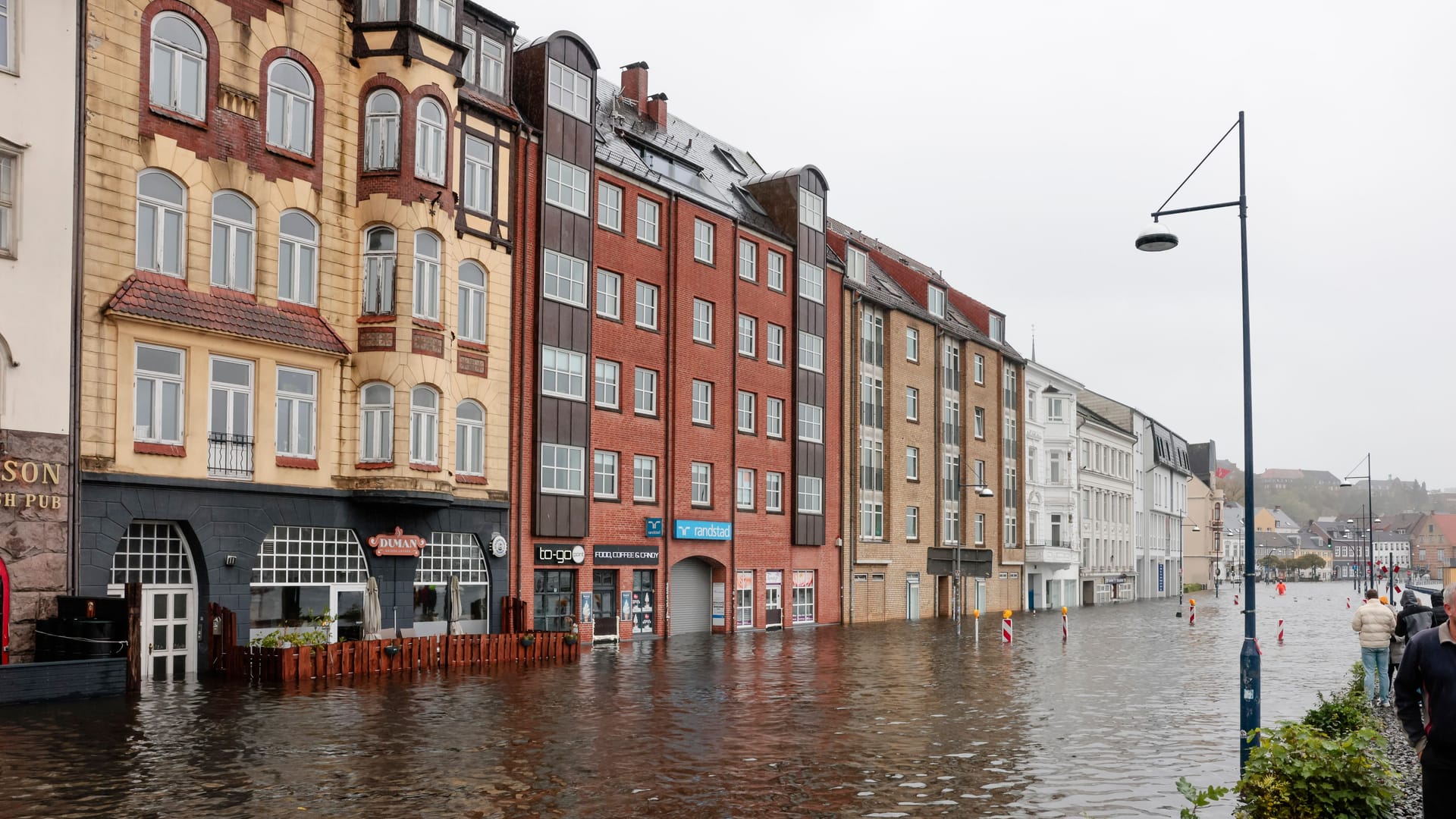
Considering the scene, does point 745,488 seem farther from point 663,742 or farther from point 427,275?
point 663,742

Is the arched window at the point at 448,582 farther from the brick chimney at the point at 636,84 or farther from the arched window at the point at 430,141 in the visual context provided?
the brick chimney at the point at 636,84

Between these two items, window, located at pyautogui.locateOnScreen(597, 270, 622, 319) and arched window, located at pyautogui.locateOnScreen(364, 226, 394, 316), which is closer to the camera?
arched window, located at pyautogui.locateOnScreen(364, 226, 394, 316)

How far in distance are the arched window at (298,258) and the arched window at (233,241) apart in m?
0.81

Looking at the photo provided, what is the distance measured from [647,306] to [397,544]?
1384cm

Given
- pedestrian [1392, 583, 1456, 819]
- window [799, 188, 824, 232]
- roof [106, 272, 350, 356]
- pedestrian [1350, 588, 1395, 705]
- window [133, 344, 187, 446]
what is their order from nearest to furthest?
pedestrian [1392, 583, 1456, 819]
pedestrian [1350, 588, 1395, 705]
roof [106, 272, 350, 356]
window [133, 344, 187, 446]
window [799, 188, 824, 232]

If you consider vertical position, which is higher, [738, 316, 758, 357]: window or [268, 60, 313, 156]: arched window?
[268, 60, 313, 156]: arched window

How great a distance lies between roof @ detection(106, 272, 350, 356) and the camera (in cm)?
2639

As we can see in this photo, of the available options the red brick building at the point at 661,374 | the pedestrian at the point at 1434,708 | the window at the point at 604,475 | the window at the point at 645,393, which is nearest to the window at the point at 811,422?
the red brick building at the point at 661,374

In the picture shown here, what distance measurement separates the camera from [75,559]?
988 inches

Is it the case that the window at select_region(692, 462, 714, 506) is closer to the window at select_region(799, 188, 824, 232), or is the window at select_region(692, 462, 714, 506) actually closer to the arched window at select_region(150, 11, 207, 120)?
the window at select_region(799, 188, 824, 232)

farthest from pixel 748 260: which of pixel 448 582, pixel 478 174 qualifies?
pixel 448 582

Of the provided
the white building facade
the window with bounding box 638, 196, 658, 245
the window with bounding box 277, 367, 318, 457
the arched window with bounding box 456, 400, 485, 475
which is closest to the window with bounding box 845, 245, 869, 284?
the window with bounding box 638, 196, 658, 245

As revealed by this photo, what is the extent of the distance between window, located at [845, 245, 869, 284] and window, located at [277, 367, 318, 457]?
98.2ft

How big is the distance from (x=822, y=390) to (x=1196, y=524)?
95.0 meters
